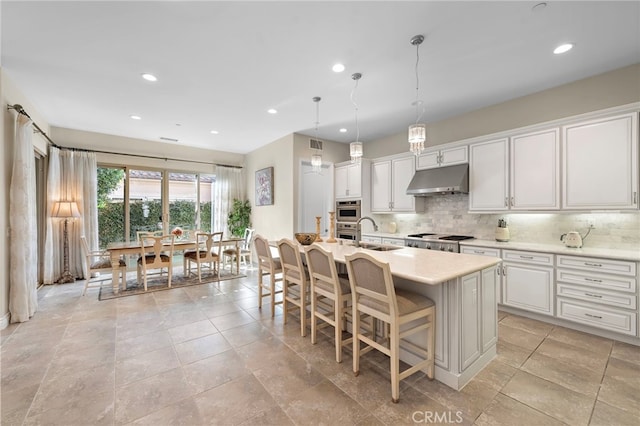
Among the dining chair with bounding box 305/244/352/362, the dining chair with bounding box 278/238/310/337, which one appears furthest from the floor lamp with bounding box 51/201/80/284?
the dining chair with bounding box 305/244/352/362

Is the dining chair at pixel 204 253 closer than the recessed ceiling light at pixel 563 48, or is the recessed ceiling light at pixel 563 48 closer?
the recessed ceiling light at pixel 563 48

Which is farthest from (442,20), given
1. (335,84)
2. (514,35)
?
(335,84)

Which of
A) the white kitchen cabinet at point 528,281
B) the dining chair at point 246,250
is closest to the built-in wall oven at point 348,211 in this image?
the dining chair at point 246,250

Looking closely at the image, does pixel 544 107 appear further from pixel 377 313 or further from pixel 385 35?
pixel 377 313

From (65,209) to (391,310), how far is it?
5.47 m

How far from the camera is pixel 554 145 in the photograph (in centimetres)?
307

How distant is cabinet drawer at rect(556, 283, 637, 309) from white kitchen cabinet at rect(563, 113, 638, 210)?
0.88m

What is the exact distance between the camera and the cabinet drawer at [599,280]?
2.48 m

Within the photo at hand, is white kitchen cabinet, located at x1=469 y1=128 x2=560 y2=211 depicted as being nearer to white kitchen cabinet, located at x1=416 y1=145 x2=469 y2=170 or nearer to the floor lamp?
white kitchen cabinet, located at x1=416 y1=145 x2=469 y2=170

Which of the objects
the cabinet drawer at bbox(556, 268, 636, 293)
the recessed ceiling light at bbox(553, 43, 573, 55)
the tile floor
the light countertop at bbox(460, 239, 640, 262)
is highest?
the recessed ceiling light at bbox(553, 43, 573, 55)

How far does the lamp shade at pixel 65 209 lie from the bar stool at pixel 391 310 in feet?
16.5

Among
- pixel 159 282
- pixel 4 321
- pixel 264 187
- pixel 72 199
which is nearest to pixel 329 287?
pixel 4 321

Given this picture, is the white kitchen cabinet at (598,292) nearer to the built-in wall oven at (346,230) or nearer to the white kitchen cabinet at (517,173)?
the white kitchen cabinet at (517,173)

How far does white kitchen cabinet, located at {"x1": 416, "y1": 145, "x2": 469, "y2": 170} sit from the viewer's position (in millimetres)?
3893
